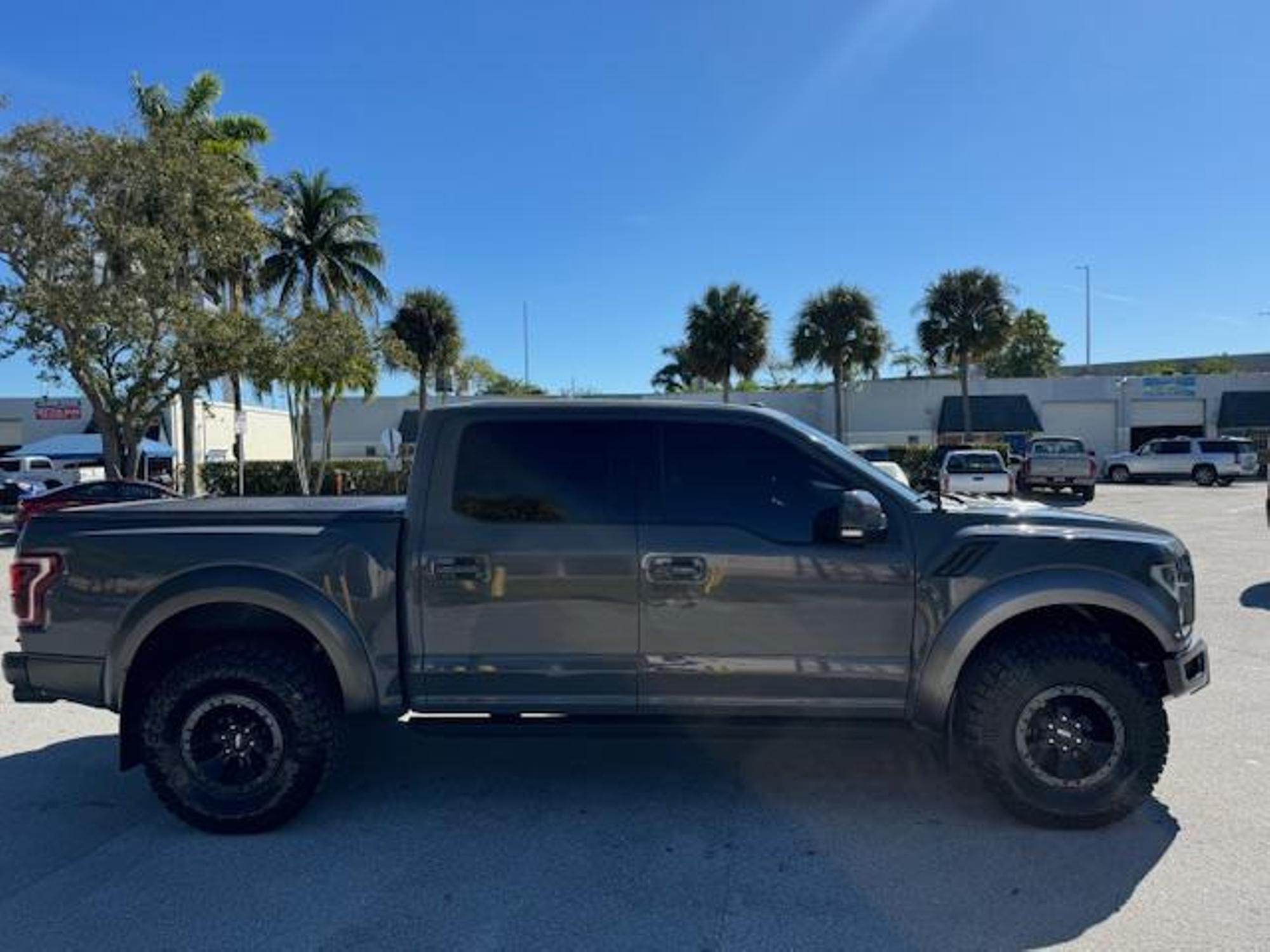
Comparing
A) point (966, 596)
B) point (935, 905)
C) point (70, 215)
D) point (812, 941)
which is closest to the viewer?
point (812, 941)

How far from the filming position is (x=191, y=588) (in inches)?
164

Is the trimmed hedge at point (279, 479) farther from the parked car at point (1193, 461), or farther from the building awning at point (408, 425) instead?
the parked car at point (1193, 461)

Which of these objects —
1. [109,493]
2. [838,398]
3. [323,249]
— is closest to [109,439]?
[109,493]

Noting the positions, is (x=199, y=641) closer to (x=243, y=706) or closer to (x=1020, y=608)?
(x=243, y=706)

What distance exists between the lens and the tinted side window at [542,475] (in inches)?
167

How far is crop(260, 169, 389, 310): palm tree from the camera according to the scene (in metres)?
34.7

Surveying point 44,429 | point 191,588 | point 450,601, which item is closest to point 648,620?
point 450,601

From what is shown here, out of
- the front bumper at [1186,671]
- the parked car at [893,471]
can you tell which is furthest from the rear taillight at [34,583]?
the front bumper at [1186,671]

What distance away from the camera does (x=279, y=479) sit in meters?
32.4

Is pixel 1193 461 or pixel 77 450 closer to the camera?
pixel 77 450

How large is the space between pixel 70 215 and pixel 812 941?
22910 mm

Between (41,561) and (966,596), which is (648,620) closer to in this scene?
(966,596)

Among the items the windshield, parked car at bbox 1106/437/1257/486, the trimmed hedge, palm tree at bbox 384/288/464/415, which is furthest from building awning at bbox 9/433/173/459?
parked car at bbox 1106/437/1257/486

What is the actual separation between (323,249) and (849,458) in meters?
34.4
